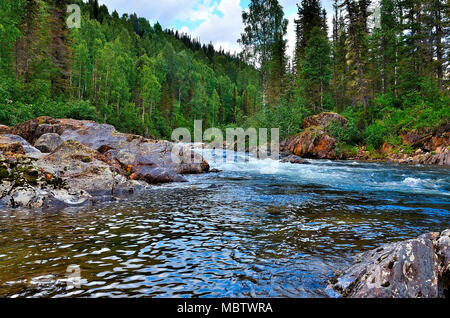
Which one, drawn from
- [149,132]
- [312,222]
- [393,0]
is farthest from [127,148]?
[393,0]

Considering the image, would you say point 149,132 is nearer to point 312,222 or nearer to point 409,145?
point 409,145

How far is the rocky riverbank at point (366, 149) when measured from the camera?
74.7ft

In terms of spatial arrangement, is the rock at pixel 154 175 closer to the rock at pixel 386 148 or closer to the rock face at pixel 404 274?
the rock face at pixel 404 274

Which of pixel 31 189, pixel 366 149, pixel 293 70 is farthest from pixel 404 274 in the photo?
pixel 293 70

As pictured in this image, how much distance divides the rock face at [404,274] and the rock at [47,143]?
13.4 m

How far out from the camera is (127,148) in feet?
47.3

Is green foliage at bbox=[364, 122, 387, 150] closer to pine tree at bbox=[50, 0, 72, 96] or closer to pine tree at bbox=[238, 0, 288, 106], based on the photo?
pine tree at bbox=[238, 0, 288, 106]

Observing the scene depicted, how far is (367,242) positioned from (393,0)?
50.2 m

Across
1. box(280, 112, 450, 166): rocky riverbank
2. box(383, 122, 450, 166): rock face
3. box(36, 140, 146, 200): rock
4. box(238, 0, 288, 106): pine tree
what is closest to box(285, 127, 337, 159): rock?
box(280, 112, 450, 166): rocky riverbank

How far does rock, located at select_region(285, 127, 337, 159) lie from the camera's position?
28655mm

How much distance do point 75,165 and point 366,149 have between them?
28315mm

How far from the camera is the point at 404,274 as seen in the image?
300 centimetres

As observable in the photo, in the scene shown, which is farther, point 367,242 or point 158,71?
point 158,71

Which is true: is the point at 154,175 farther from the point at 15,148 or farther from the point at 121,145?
the point at 15,148
